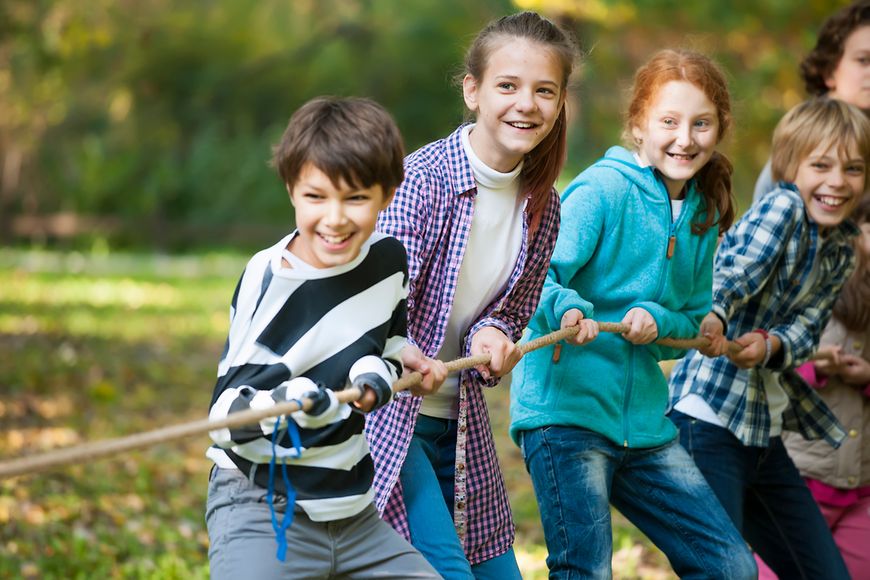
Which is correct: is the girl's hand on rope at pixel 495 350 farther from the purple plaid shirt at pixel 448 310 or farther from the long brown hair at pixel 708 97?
the long brown hair at pixel 708 97

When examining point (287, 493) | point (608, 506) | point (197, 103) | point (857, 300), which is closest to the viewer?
point (287, 493)

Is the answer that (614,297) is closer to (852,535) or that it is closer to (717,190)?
(717,190)

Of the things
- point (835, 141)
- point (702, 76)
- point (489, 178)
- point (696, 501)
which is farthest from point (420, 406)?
point (835, 141)

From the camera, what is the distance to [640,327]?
3.50 meters

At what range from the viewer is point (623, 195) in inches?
144

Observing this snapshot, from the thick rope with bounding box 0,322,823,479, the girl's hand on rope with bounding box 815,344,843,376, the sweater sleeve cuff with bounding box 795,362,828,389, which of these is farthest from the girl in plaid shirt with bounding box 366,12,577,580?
the sweater sleeve cuff with bounding box 795,362,828,389

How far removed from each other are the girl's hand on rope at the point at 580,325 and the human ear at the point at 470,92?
635 millimetres

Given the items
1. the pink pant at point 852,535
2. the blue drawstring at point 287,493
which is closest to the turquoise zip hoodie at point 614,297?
the blue drawstring at point 287,493

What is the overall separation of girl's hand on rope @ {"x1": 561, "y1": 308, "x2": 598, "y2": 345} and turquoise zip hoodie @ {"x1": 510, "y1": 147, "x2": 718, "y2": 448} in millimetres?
102

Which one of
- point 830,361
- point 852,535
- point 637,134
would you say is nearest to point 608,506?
point 637,134

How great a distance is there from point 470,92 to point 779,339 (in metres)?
1.42

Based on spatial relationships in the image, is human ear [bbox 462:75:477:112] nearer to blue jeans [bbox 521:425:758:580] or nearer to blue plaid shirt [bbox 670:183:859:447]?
blue jeans [bbox 521:425:758:580]

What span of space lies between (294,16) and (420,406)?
875 inches

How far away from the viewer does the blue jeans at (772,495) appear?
3992 millimetres
